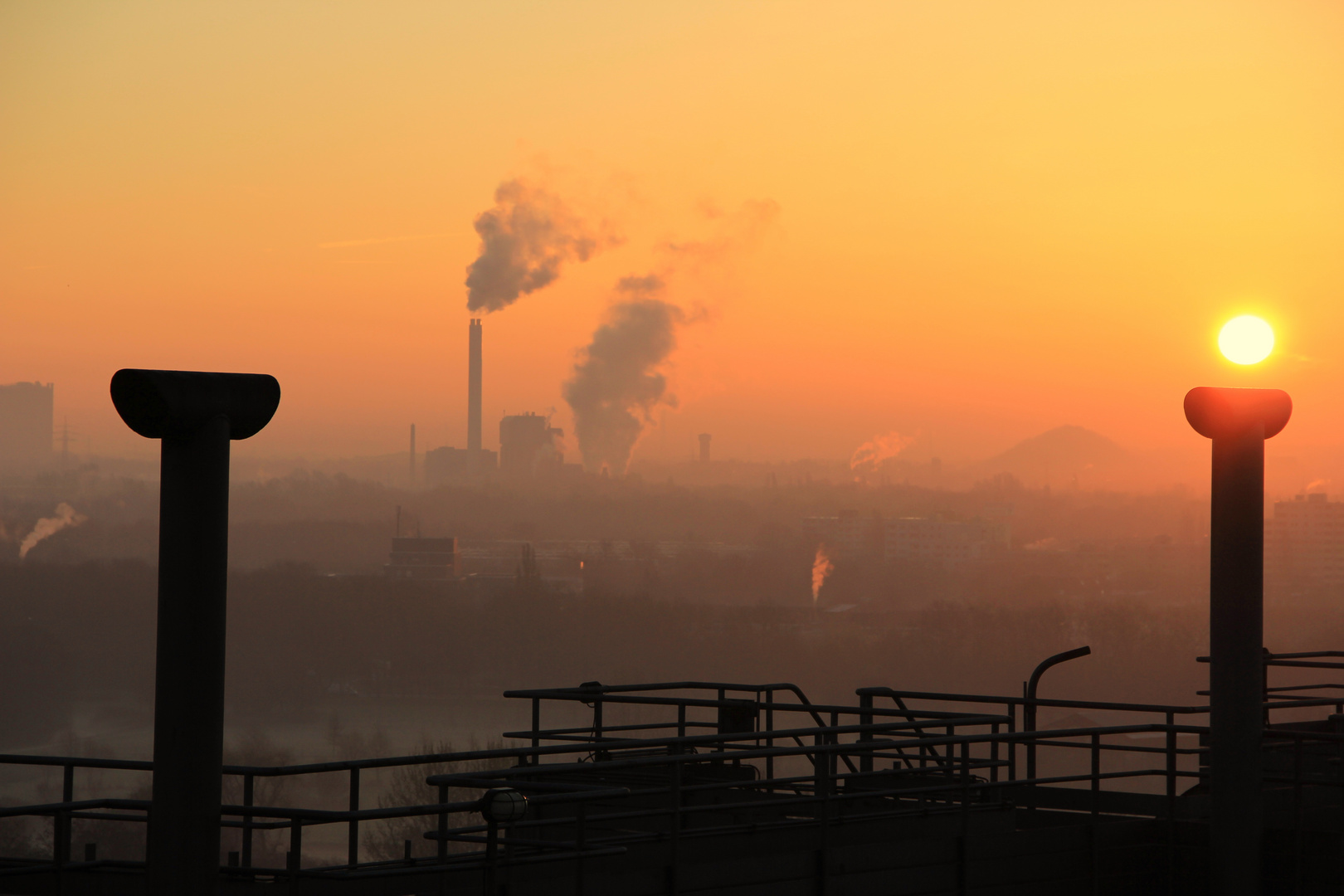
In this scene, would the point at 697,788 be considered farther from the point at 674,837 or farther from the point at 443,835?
the point at 443,835

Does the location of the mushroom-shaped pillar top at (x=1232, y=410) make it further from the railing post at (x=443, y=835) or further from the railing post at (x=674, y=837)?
the railing post at (x=443, y=835)

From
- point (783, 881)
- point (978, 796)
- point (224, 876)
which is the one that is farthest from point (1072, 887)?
point (224, 876)

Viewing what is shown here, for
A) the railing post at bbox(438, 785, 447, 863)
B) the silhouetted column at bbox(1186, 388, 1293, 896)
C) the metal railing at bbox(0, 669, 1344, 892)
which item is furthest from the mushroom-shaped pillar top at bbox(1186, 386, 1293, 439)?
the railing post at bbox(438, 785, 447, 863)

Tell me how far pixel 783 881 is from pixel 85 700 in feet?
Answer: 652

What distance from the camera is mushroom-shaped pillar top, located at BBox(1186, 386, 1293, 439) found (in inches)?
515

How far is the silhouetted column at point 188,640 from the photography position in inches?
305

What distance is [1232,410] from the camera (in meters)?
13.1

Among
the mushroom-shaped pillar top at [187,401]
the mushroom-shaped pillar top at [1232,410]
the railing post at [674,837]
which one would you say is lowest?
the railing post at [674,837]

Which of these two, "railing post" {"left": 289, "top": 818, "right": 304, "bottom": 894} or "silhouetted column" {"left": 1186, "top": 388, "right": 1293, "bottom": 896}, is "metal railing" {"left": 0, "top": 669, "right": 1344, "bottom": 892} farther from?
"silhouetted column" {"left": 1186, "top": 388, "right": 1293, "bottom": 896}

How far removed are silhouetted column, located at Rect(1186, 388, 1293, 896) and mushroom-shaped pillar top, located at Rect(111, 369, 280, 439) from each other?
8667 mm

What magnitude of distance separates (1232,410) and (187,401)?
933 cm

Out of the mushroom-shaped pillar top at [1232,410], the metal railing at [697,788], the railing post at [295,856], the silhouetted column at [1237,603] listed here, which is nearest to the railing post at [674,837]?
the metal railing at [697,788]

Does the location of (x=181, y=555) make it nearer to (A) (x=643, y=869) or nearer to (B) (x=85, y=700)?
(A) (x=643, y=869)

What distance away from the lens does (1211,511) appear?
13.3 meters
